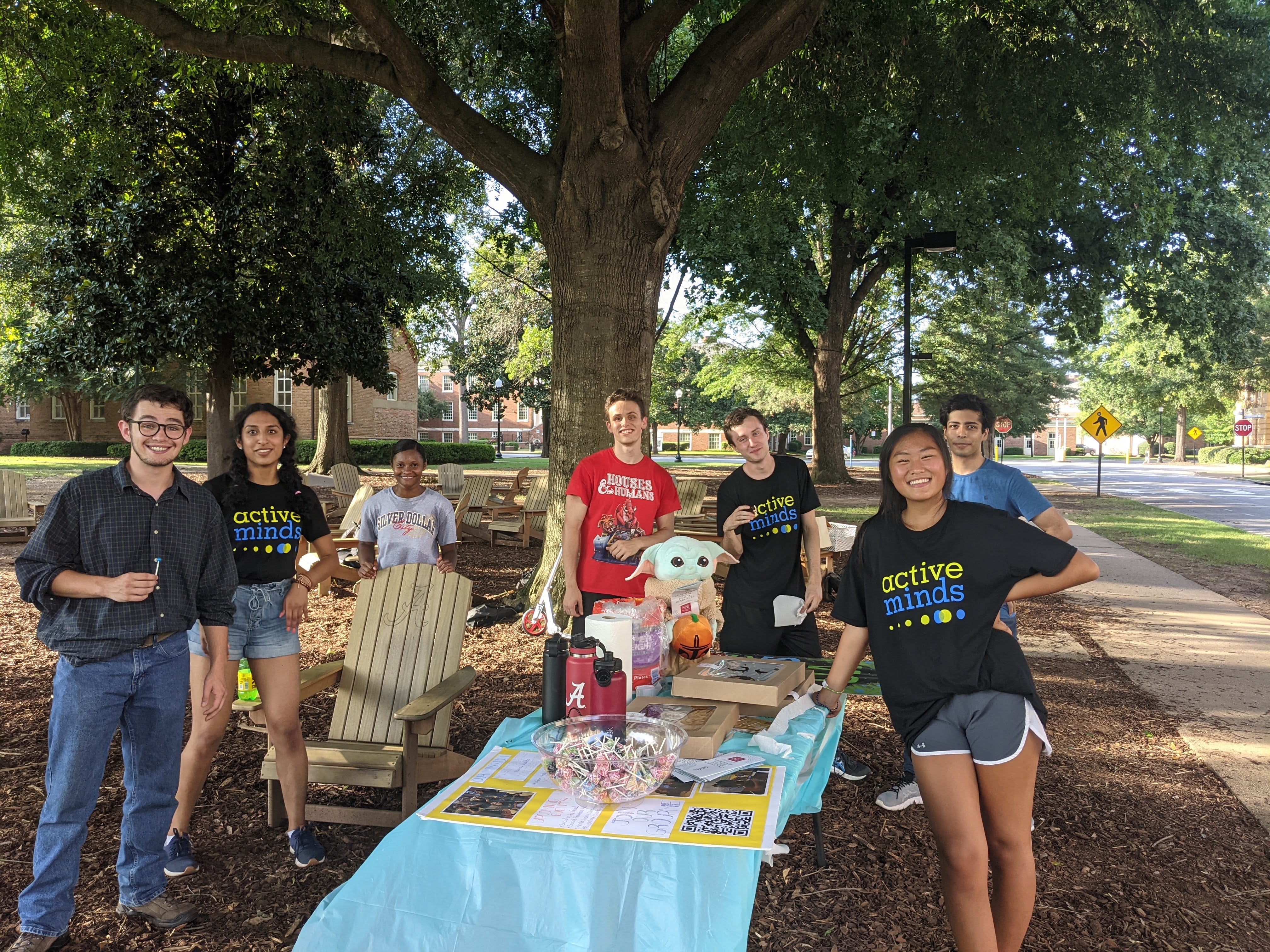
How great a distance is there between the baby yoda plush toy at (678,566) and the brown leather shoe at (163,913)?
208 centimetres

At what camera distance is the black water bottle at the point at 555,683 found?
274cm

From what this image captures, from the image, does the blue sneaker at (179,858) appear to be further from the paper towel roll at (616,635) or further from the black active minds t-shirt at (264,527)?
the paper towel roll at (616,635)

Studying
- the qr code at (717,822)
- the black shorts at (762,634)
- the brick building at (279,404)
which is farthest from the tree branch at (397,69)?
the brick building at (279,404)

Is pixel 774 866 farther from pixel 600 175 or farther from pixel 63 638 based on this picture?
pixel 600 175

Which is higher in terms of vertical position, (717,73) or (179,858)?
(717,73)

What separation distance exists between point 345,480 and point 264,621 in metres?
12.4

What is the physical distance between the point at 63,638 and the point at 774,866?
9.80 feet

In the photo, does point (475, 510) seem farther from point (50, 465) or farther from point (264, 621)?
point (50, 465)

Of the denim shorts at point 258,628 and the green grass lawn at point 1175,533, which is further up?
the denim shorts at point 258,628

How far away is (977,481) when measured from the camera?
4.48m

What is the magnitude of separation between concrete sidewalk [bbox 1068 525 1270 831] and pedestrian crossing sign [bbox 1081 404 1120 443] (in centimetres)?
1455

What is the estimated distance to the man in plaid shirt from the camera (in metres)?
2.94

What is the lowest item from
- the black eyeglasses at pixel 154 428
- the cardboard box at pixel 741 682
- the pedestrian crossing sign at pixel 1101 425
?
the cardboard box at pixel 741 682

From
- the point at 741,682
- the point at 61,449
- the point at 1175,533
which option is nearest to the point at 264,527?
the point at 741,682
